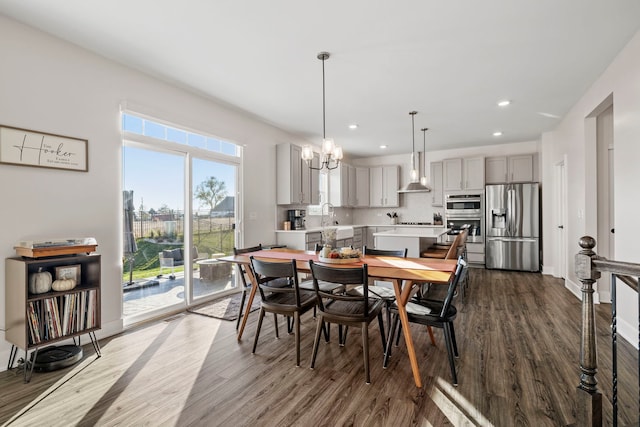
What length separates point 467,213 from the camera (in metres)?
6.96

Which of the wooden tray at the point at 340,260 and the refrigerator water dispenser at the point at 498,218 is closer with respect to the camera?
the wooden tray at the point at 340,260

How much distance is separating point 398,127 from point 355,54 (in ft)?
9.31

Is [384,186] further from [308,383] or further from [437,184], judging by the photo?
[308,383]

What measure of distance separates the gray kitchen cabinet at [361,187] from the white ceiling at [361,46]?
137 inches

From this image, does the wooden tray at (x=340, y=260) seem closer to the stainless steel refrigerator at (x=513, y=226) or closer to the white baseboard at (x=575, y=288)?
the white baseboard at (x=575, y=288)

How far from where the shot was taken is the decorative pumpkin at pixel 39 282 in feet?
8.05

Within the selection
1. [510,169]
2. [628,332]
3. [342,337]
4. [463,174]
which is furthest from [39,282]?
[510,169]

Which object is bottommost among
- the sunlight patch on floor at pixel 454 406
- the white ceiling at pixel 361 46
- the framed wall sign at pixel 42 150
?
the sunlight patch on floor at pixel 454 406

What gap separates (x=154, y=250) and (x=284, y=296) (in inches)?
73.0

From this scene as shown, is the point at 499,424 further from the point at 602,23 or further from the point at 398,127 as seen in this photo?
the point at 398,127

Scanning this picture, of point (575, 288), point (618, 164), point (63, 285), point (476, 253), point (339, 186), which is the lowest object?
point (575, 288)

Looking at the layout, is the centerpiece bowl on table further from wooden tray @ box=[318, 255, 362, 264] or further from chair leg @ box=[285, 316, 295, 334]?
chair leg @ box=[285, 316, 295, 334]

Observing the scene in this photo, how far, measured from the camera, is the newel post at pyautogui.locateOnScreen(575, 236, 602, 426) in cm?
160

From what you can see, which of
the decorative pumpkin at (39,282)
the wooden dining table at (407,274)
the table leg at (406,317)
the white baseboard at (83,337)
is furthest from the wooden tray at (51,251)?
the table leg at (406,317)
